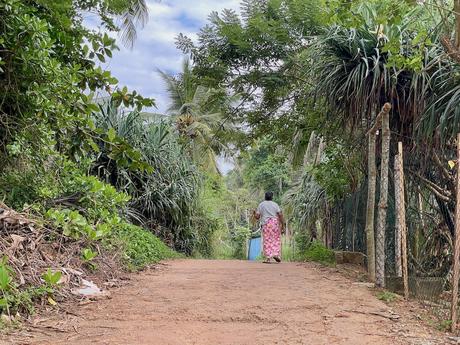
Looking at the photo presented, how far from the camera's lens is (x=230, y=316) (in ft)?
12.1

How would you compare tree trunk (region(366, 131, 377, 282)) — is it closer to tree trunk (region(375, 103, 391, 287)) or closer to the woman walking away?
tree trunk (region(375, 103, 391, 287))

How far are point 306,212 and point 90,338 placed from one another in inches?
332

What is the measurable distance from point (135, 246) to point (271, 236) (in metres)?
2.78

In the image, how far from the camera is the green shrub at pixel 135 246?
637 cm

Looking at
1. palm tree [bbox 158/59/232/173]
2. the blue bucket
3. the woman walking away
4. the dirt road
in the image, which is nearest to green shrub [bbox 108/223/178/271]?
the dirt road

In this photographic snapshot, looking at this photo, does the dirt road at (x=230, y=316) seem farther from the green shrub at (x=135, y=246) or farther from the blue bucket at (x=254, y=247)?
the blue bucket at (x=254, y=247)

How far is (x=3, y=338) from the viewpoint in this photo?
294cm

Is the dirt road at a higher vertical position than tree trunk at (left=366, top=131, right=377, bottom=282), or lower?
lower

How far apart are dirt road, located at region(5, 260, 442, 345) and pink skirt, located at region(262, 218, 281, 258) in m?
3.35

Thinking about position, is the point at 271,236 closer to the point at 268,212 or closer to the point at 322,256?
the point at 268,212

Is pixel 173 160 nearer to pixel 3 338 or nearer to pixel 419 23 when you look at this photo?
pixel 419 23

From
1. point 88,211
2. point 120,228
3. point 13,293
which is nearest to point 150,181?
point 120,228

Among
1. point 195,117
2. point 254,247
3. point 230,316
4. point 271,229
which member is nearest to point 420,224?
point 271,229

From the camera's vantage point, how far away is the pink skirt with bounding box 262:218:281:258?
878 cm
